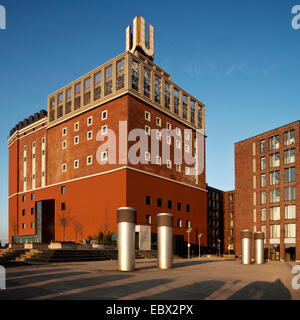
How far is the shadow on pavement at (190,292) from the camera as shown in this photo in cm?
1126

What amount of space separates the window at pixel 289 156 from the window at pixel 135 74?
2777 centimetres

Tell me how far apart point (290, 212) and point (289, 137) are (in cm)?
1273

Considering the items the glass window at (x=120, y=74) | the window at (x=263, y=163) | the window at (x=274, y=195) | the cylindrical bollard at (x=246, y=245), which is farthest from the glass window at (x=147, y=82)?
the cylindrical bollard at (x=246, y=245)

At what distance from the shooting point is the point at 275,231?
198 feet

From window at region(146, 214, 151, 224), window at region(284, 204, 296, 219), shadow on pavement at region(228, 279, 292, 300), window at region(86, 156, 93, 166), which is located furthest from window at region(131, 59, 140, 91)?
shadow on pavement at region(228, 279, 292, 300)

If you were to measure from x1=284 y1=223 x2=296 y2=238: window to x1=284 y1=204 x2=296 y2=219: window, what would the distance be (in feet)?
4.30

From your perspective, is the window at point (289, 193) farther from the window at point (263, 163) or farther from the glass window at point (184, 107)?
the glass window at point (184, 107)

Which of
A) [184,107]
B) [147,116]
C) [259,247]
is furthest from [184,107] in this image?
[259,247]

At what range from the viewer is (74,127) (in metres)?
62.0

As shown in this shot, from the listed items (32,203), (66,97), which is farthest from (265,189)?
(32,203)

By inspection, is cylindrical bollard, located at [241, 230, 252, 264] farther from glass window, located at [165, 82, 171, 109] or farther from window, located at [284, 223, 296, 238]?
glass window, located at [165, 82, 171, 109]
